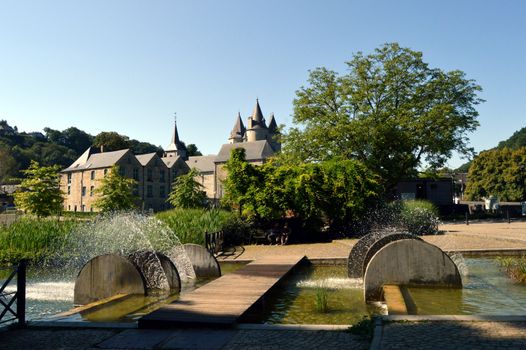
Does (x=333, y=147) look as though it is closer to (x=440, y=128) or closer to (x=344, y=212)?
(x=440, y=128)

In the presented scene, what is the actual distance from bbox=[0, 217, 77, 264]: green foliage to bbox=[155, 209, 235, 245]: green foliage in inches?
169

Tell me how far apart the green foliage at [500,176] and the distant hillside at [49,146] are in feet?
210

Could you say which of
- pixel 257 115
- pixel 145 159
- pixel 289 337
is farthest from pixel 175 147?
pixel 289 337

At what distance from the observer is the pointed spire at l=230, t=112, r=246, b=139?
114 metres

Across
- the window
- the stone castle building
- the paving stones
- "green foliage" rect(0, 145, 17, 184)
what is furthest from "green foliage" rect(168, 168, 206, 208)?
"green foliage" rect(0, 145, 17, 184)

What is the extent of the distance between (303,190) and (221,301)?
566 inches

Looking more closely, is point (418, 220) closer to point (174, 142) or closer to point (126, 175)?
point (126, 175)

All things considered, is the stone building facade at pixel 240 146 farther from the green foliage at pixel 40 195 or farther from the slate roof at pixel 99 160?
the green foliage at pixel 40 195

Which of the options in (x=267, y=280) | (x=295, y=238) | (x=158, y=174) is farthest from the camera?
(x=158, y=174)

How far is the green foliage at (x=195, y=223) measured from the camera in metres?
18.4

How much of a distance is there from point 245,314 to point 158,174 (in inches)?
2712

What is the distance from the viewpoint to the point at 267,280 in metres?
10.6

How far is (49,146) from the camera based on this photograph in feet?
392

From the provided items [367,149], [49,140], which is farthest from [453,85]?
[49,140]
